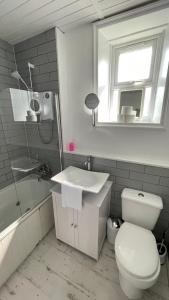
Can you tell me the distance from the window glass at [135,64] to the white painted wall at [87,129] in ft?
1.13

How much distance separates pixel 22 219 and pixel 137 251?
1.07 m

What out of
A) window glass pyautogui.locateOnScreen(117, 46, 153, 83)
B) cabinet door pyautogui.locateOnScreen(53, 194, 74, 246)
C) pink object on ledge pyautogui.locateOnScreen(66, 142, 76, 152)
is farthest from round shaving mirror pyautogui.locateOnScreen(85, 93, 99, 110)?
cabinet door pyautogui.locateOnScreen(53, 194, 74, 246)

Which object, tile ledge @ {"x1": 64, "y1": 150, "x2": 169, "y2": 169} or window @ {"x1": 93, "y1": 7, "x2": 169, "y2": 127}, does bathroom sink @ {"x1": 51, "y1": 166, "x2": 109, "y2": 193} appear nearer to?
tile ledge @ {"x1": 64, "y1": 150, "x2": 169, "y2": 169}

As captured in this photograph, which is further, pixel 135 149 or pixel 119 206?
pixel 119 206

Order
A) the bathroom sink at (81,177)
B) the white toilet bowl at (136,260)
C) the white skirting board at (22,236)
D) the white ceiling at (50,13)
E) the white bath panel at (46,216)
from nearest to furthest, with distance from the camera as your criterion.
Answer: the white toilet bowl at (136,260) → the white ceiling at (50,13) → the white skirting board at (22,236) → the bathroom sink at (81,177) → the white bath panel at (46,216)

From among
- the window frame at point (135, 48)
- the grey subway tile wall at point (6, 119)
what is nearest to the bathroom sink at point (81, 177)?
the grey subway tile wall at point (6, 119)

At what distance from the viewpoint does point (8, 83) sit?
1821 millimetres

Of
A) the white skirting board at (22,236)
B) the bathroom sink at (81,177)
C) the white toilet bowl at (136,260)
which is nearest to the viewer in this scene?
the white toilet bowl at (136,260)

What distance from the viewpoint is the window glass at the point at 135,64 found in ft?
4.56

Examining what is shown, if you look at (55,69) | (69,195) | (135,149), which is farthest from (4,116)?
(135,149)

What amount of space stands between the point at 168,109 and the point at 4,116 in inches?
72.2

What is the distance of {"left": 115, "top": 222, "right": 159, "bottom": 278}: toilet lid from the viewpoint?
0.95 metres

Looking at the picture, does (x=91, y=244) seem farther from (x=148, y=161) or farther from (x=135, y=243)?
(x=148, y=161)

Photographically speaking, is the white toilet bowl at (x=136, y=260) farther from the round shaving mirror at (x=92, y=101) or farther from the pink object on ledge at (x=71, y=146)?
the round shaving mirror at (x=92, y=101)
